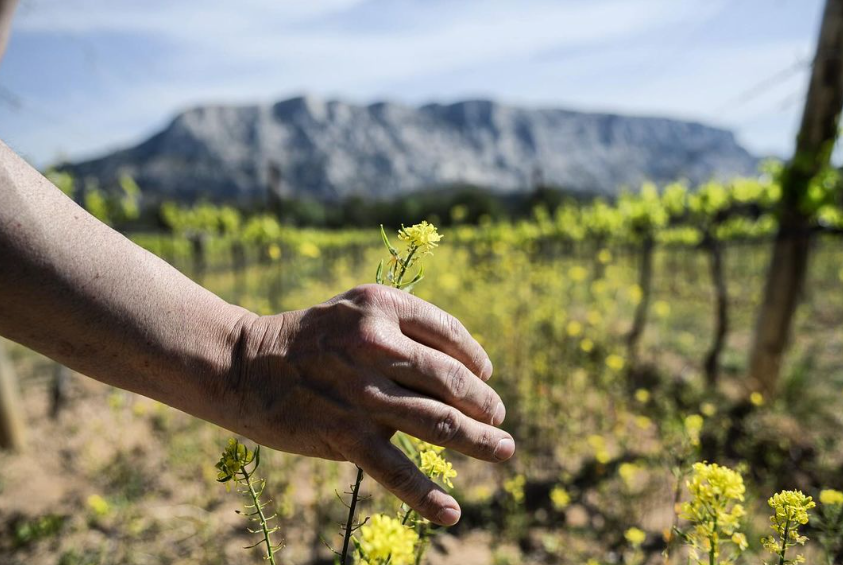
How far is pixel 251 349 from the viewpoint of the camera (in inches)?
38.1

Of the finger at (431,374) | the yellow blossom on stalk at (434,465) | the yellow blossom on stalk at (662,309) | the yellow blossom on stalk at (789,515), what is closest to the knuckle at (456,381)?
the finger at (431,374)

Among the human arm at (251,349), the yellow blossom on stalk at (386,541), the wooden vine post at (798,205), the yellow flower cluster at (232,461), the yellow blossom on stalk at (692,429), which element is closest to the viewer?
the yellow blossom on stalk at (386,541)

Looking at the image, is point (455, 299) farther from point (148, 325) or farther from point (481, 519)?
point (148, 325)

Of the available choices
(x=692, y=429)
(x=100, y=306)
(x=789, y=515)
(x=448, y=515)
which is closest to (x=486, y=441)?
(x=448, y=515)

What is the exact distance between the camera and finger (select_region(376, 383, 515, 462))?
0.89 m

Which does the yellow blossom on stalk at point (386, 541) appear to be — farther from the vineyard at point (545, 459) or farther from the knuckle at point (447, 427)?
the knuckle at point (447, 427)

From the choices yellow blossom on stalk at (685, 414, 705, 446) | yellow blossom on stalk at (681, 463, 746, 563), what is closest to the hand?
yellow blossom on stalk at (681, 463, 746, 563)

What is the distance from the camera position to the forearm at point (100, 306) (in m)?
0.87

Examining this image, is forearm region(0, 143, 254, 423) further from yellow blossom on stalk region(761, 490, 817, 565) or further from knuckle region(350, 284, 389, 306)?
yellow blossom on stalk region(761, 490, 817, 565)

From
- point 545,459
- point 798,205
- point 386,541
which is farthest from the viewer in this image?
point 798,205

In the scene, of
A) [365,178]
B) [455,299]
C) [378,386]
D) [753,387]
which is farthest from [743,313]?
[365,178]

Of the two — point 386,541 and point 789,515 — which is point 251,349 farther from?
point 789,515

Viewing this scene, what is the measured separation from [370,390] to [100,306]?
0.53m

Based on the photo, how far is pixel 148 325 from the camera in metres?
0.94
